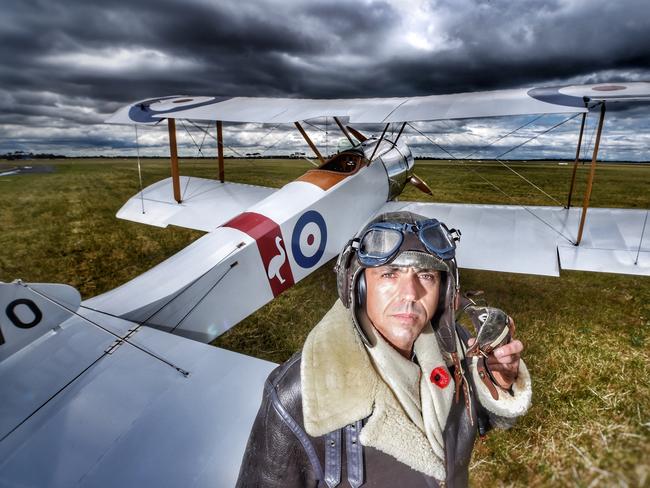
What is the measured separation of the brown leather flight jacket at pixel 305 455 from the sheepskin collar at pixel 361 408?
5 centimetres

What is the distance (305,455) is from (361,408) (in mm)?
225

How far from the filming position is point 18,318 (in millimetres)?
1846

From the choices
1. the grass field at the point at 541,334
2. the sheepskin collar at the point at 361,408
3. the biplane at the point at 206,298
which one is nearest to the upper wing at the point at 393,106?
the biplane at the point at 206,298

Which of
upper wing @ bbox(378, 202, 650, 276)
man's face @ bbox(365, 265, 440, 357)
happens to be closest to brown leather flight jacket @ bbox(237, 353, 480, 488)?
man's face @ bbox(365, 265, 440, 357)

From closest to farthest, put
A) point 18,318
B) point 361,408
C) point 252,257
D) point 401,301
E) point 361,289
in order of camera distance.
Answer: point 361,408 → point 401,301 → point 361,289 → point 18,318 → point 252,257

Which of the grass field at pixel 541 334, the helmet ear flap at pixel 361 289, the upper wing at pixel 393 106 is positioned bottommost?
the grass field at pixel 541 334

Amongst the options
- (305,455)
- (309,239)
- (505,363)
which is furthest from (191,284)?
(505,363)

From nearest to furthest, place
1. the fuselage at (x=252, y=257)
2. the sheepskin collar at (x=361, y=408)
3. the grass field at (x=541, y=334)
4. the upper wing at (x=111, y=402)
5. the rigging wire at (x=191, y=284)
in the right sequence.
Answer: the sheepskin collar at (x=361, y=408) → the upper wing at (x=111, y=402) → the grass field at (x=541, y=334) → the rigging wire at (x=191, y=284) → the fuselage at (x=252, y=257)

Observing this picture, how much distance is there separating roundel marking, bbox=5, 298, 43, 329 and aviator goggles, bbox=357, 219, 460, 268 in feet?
5.98

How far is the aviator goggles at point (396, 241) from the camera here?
1.06 metres

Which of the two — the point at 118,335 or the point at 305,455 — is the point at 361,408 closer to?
the point at 305,455

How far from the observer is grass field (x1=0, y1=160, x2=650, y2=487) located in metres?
1.69

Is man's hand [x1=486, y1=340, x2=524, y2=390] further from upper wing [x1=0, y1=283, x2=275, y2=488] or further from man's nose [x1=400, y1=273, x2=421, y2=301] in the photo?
upper wing [x1=0, y1=283, x2=275, y2=488]

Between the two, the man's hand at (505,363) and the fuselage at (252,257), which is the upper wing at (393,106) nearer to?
the fuselage at (252,257)
